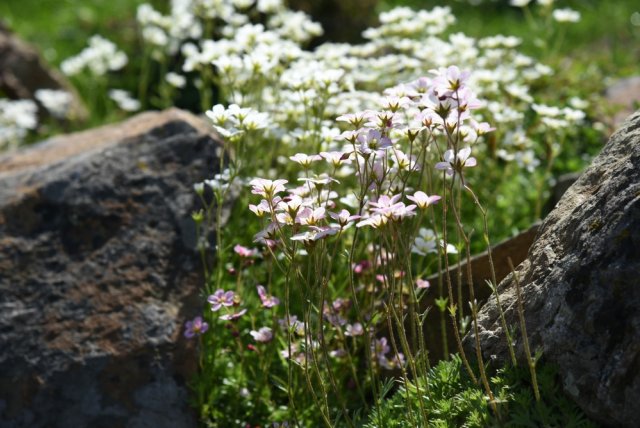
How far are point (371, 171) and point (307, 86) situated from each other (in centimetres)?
106

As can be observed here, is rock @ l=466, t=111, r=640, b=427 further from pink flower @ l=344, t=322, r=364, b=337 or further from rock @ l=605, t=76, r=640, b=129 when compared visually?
rock @ l=605, t=76, r=640, b=129

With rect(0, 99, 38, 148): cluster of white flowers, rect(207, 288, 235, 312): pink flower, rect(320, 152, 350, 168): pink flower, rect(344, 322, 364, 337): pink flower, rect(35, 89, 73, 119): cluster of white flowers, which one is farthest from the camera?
rect(35, 89, 73, 119): cluster of white flowers

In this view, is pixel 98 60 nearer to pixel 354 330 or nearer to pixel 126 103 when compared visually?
pixel 126 103

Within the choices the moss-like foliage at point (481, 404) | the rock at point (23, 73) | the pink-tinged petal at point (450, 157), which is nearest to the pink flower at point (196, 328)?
the moss-like foliage at point (481, 404)

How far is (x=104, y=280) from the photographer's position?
3.86 meters

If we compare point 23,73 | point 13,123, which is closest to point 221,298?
point 13,123

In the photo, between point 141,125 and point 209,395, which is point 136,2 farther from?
point 209,395

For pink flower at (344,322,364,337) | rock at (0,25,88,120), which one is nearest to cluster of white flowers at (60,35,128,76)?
rock at (0,25,88,120)

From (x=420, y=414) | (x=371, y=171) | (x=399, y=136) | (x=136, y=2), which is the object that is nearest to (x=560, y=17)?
(x=399, y=136)

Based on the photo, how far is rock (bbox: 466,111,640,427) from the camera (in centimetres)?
237

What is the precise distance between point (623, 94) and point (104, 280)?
4407 millimetres

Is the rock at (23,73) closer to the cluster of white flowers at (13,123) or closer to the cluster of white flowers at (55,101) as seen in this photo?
the cluster of white flowers at (55,101)

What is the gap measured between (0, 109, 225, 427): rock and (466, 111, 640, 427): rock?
1.52 metres

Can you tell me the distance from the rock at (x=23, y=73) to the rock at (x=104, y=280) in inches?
147
